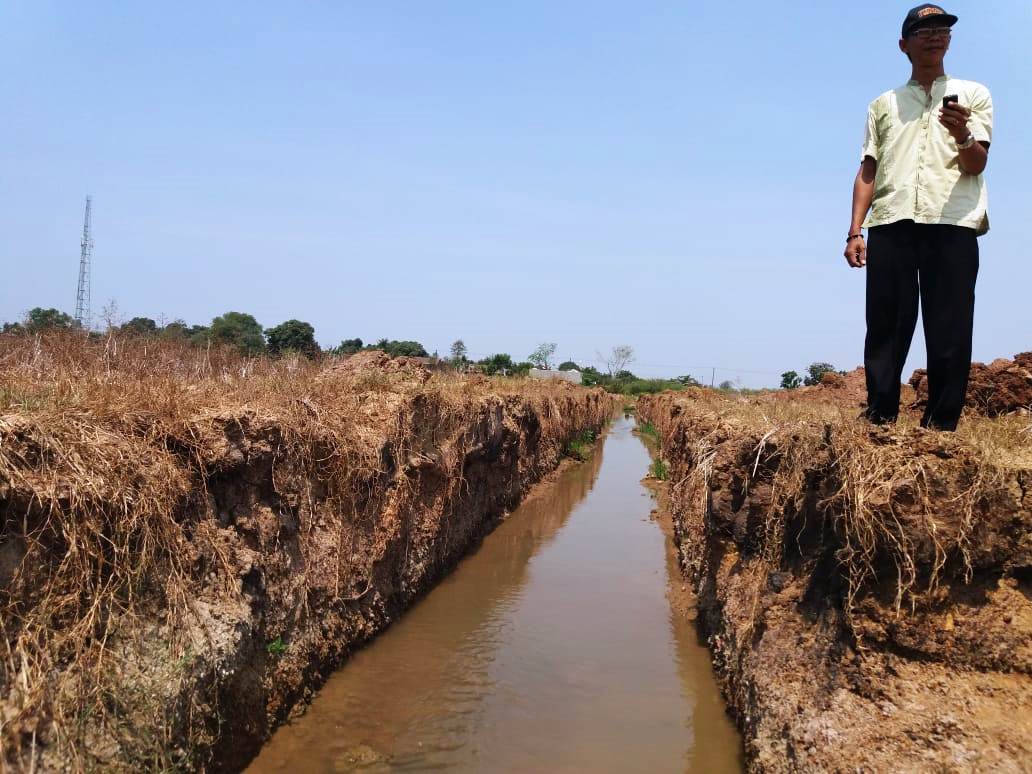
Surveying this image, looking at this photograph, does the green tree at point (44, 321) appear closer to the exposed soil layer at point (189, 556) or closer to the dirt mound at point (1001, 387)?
the exposed soil layer at point (189, 556)

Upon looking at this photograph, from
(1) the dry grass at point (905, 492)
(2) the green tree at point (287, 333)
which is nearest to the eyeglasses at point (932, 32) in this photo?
(1) the dry grass at point (905, 492)

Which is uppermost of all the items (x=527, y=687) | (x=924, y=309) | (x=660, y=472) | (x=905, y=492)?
(x=924, y=309)

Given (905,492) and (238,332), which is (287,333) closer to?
(238,332)

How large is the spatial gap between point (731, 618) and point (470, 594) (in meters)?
2.98

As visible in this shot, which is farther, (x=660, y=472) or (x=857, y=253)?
(x=660, y=472)

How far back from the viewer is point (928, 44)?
3818 millimetres

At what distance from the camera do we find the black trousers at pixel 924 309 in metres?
3.68

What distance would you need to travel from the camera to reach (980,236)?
379cm

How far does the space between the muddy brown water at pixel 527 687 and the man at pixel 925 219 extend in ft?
7.60

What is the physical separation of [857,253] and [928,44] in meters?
1.15

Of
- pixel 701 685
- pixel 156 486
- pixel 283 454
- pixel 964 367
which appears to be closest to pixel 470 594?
pixel 701 685

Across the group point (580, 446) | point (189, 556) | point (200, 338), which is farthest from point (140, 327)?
point (580, 446)

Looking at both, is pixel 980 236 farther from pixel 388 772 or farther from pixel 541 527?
pixel 541 527

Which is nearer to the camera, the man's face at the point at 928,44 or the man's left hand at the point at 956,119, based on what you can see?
the man's left hand at the point at 956,119
